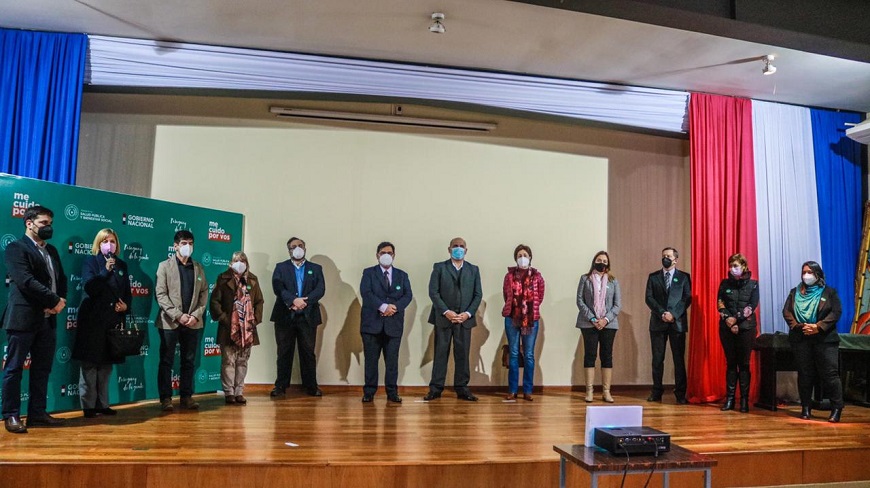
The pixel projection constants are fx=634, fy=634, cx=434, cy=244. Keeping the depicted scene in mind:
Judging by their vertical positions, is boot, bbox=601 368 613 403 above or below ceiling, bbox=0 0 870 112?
below

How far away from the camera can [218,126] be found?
21.4 ft

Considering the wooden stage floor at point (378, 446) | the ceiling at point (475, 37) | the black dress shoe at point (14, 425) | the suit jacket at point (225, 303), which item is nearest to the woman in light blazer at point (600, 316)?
the wooden stage floor at point (378, 446)

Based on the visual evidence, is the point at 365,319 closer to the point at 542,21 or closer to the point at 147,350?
the point at 147,350

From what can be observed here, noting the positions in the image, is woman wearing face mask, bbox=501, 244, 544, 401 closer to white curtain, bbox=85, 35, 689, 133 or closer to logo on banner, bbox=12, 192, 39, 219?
white curtain, bbox=85, 35, 689, 133

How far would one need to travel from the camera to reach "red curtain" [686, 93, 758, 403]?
21.3 ft

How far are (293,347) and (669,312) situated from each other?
365 centimetres

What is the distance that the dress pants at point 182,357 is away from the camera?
199 inches

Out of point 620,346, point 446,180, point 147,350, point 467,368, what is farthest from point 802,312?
point 147,350

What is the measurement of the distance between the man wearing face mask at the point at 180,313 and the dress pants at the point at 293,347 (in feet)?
2.97

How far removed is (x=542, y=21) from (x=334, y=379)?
3.96 m

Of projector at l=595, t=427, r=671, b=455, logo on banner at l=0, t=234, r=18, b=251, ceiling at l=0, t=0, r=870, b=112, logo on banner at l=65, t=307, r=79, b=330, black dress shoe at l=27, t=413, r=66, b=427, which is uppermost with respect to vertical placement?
ceiling at l=0, t=0, r=870, b=112

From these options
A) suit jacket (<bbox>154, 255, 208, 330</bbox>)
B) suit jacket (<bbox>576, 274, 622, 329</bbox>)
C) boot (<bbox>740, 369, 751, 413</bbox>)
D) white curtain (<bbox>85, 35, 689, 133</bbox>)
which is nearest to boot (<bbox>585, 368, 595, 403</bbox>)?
suit jacket (<bbox>576, 274, 622, 329</bbox>)

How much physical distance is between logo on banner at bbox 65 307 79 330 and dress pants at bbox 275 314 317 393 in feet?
5.79

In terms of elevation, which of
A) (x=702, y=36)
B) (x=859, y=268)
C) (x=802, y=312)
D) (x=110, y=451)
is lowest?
(x=110, y=451)
